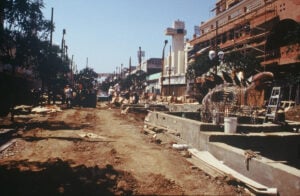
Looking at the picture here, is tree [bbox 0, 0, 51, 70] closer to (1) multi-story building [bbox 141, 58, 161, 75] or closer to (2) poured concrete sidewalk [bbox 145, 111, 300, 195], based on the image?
(2) poured concrete sidewalk [bbox 145, 111, 300, 195]

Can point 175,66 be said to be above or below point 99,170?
above

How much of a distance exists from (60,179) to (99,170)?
1.05 meters

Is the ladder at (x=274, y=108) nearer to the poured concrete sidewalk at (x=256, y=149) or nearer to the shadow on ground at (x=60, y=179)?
the poured concrete sidewalk at (x=256, y=149)

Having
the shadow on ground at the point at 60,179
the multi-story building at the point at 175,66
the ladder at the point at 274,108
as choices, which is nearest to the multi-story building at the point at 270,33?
the ladder at the point at 274,108

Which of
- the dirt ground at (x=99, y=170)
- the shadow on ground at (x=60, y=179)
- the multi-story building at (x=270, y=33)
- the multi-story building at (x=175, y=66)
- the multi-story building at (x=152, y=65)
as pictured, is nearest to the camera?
the shadow on ground at (x=60, y=179)

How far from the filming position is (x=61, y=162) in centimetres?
789

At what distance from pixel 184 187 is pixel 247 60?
24.4m

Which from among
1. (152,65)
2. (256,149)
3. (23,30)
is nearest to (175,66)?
(152,65)

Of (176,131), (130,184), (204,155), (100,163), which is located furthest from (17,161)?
(176,131)

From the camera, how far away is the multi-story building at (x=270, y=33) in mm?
26647

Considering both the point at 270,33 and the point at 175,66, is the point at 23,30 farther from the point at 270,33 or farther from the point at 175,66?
the point at 175,66

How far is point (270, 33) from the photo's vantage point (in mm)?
30156

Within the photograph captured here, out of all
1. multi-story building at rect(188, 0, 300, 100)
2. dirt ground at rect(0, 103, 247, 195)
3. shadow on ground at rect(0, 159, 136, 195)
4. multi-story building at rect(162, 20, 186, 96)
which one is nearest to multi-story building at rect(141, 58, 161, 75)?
multi-story building at rect(162, 20, 186, 96)

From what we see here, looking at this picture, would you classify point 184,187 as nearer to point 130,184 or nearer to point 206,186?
point 206,186
